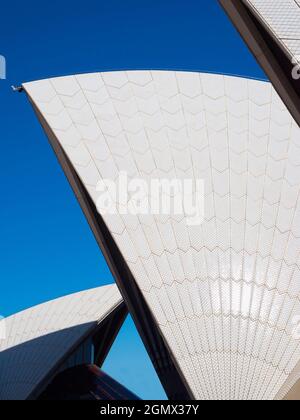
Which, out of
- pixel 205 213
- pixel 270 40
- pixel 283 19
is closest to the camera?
pixel 283 19

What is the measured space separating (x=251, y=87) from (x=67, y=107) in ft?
18.4

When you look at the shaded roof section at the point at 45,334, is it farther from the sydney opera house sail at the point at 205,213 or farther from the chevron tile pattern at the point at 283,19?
the chevron tile pattern at the point at 283,19

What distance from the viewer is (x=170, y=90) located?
14984 millimetres

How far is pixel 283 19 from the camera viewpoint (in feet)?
21.9

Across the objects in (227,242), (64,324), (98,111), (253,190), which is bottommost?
(227,242)

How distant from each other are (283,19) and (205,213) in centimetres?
626

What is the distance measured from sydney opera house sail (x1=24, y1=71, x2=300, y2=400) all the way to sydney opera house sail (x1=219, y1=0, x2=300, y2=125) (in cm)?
469

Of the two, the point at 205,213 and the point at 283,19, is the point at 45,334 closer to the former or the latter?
the point at 205,213

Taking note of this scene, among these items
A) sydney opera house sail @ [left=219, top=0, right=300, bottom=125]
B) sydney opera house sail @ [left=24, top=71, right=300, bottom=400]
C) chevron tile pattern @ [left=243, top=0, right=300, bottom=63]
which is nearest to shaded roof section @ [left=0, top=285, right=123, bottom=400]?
sydney opera house sail @ [left=24, top=71, right=300, bottom=400]

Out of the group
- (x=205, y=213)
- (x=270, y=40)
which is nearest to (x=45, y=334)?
(x=205, y=213)

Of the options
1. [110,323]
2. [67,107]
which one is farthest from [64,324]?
[67,107]

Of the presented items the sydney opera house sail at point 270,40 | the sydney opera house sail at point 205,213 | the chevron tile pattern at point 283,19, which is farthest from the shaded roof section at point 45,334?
the chevron tile pattern at point 283,19

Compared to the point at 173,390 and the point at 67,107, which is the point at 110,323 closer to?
the point at 173,390

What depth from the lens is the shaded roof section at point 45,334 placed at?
21750 mm
